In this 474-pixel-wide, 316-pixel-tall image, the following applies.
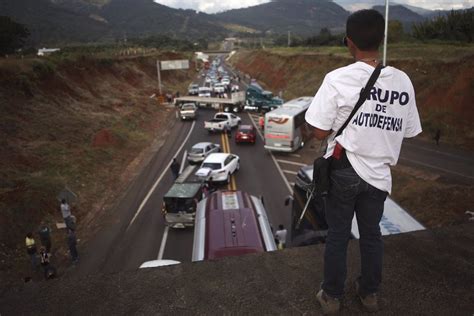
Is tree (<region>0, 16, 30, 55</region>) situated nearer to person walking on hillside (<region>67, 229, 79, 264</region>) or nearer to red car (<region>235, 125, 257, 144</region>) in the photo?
red car (<region>235, 125, 257, 144</region>)

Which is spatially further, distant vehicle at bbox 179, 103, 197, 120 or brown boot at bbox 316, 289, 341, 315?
distant vehicle at bbox 179, 103, 197, 120

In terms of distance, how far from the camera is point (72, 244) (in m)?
13.5

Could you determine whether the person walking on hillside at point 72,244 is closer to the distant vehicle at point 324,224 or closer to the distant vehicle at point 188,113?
the distant vehicle at point 324,224

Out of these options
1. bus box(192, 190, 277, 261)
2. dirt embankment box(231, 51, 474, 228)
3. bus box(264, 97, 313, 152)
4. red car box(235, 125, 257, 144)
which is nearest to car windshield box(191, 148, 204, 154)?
bus box(264, 97, 313, 152)

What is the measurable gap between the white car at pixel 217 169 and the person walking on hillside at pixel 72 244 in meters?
7.60

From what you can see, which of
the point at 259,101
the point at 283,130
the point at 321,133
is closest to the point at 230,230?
the point at 321,133

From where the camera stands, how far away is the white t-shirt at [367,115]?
110 inches

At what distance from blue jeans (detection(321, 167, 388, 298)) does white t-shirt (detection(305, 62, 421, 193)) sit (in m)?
0.10

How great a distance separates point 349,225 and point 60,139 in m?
27.4

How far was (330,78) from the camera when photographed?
2.82m

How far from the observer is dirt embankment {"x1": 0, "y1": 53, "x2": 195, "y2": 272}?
1716 centimetres

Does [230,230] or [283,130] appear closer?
[230,230]

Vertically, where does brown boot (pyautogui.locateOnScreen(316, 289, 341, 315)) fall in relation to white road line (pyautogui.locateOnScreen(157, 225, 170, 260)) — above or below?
above

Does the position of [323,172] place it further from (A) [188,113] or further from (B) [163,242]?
(A) [188,113]
